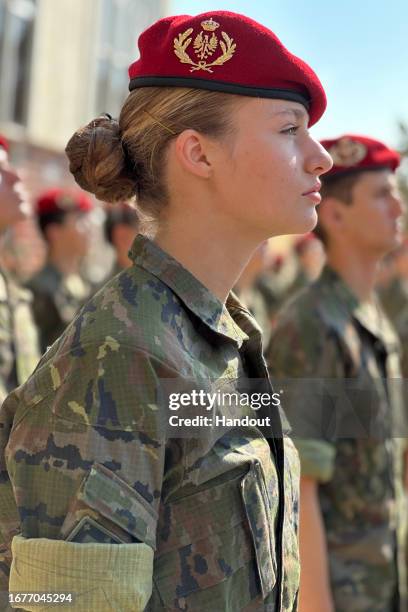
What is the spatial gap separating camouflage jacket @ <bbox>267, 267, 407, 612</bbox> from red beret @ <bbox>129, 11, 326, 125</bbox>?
3.95 feet

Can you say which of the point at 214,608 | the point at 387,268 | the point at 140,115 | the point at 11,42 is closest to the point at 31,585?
the point at 214,608

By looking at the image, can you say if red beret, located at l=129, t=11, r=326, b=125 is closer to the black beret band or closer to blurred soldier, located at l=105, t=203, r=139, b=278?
the black beret band

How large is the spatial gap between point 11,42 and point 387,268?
726 centimetres

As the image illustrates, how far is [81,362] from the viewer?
1.33m

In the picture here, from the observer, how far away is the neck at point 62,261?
22.1 ft

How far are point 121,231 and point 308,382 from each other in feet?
11.8

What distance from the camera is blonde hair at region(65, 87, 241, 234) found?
1.56m

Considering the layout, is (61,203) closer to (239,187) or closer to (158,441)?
Answer: (239,187)

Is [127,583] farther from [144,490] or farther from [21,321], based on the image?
[21,321]

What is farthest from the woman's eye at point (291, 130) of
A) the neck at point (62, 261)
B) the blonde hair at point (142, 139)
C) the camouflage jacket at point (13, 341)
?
the neck at point (62, 261)

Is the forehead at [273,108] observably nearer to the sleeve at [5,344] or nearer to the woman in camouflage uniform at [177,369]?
the woman in camouflage uniform at [177,369]

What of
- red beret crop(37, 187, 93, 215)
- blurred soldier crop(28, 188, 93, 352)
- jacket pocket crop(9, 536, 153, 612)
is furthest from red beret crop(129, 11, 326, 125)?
red beret crop(37, 187, 93, 215)

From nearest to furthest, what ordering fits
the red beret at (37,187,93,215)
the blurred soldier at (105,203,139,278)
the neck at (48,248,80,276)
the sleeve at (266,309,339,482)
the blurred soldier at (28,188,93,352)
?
the sleeve at (266,309,339,482), the blurred soldier at (105,203,139,278), the blurred soldier at (28,188,93,352), the neck at (48,248,80,276), the red beret at (37,187,93,215)

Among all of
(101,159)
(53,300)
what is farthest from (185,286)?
(53,300)
